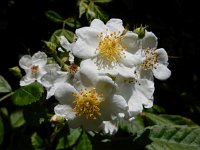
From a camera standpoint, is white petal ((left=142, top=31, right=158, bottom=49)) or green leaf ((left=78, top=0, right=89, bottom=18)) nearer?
white petal ((left=142, top=31, right=158, bottom=49))

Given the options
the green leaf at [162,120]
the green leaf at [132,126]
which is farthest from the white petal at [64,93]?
the green leaf at [162,120]

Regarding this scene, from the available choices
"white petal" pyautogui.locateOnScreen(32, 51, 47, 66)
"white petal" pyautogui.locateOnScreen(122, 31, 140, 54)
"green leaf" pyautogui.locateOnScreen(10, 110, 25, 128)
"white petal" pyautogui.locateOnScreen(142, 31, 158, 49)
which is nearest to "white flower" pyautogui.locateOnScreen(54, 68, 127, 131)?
"white petal" pyautogui.locateOnScreen(122, 31, 140, 54)

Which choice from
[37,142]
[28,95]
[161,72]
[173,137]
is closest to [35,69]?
[37,142]

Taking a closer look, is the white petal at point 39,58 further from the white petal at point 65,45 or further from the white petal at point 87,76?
the white petal at point 87,76

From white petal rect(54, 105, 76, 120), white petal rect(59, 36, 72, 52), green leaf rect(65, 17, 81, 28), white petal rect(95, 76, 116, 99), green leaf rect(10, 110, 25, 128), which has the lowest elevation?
green leaf rect(10, 110, 25, 128)

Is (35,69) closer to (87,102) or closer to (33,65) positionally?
(33,65)

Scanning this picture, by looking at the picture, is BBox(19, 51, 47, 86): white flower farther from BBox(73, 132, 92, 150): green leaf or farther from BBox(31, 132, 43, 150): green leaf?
BBox(73, 132, 92, 150): green leaf

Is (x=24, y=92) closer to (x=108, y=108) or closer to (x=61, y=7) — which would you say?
(x=108, y=108)
